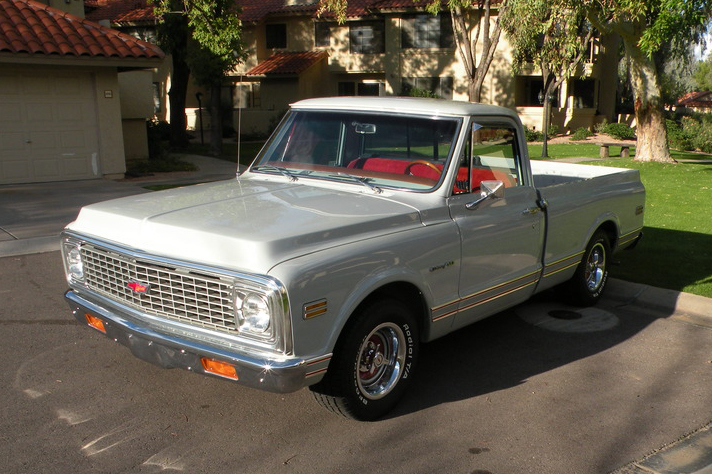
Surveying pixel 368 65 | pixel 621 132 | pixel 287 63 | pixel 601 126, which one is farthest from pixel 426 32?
pixel 621 132

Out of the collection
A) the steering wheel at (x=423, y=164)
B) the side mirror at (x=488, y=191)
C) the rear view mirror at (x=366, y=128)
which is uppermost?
the rear view mirror at (x=366, y=128)

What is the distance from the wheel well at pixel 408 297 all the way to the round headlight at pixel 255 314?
669mm

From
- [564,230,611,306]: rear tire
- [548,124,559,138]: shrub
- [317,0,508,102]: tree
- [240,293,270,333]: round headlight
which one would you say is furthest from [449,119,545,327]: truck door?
[548,124,559,138]: shrub

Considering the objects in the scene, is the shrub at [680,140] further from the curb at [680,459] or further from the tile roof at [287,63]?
the curb at [680,459]

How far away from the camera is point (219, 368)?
3986 millimetres

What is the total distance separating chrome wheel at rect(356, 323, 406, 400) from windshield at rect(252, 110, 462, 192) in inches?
43.6

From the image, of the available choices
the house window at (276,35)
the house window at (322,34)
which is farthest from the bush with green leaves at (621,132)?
the house window at (276,35)

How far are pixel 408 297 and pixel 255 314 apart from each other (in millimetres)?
1238

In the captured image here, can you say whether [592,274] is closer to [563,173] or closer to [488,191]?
[563,173]

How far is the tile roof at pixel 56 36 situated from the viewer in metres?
14.2

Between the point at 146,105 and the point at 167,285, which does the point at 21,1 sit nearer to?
the point at 146,105

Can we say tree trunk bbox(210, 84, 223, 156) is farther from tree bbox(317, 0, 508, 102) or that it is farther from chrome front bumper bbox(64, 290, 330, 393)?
chrome front bumper bbox(64, 290, 330, 393)

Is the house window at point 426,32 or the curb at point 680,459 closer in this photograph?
the curb at point 680,459

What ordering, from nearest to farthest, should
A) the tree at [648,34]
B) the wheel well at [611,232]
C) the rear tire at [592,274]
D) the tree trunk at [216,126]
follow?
the rear tire at [592,274] < the wheel well at [611,232] < the tree at [648,34] < the tree trunk at [216,126]
